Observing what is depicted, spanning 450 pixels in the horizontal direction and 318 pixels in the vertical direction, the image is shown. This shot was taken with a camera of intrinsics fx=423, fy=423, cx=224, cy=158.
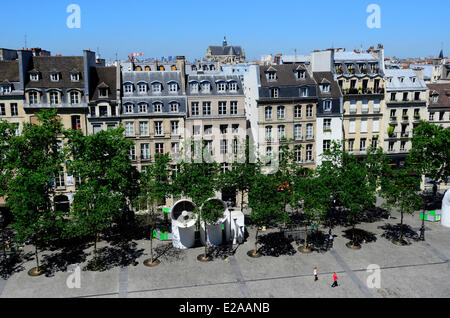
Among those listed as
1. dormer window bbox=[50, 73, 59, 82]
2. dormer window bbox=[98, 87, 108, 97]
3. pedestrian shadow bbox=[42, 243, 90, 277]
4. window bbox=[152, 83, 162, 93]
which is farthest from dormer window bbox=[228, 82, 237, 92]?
pedestrian shadow bbox=[42, 243, 90, 277]

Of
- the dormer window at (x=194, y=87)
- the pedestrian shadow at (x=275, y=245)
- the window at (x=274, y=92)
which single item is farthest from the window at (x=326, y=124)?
the pedestrian shadow at (x=275, y=245)

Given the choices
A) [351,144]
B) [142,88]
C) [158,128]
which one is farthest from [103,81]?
[351,144]

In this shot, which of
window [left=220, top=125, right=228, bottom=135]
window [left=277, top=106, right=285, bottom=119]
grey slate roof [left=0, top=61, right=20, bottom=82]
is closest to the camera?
grey slate roof [left=0, top=61, right=20, bottom=82]

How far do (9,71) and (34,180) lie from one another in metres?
26.9

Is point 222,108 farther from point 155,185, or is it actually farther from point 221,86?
point 155,185

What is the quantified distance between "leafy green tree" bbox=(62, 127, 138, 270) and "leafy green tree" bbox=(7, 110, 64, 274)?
1.82m

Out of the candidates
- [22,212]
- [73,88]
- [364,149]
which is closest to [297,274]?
[22,212]

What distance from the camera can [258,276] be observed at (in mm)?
40844

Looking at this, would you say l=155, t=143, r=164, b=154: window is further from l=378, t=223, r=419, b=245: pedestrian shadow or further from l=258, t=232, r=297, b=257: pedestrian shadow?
l=378, t=223, r=419, b=245: pedestrian shadow

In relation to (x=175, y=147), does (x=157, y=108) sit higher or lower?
higher

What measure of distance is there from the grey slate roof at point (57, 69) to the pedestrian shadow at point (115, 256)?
23539 mm

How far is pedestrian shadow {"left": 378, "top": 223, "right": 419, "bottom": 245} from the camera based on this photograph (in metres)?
50.5

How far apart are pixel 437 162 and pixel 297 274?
1086 inches

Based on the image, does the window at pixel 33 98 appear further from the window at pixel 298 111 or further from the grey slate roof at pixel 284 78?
the window at pixel 298 111
